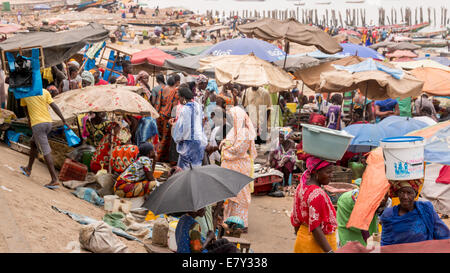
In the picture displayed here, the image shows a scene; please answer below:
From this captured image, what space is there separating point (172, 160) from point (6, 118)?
2852 mm

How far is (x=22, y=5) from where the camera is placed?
55.4m

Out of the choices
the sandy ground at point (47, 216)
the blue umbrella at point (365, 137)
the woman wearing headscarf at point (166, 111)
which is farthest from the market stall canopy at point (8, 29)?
the blue umbrella at point (365, 137)

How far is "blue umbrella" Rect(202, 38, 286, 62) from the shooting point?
1064cm

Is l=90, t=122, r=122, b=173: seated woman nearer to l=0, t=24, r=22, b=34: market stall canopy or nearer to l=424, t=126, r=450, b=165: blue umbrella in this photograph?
l=424, t=126, r=450, b=165: blue umbrella

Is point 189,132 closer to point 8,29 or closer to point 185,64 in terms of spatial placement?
point 185,64

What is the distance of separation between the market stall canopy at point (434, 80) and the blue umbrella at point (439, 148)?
6.79 m

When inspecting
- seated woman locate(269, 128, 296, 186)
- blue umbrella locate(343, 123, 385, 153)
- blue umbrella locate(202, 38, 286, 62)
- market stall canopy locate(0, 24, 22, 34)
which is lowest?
seated woman locate(269, 128, 296, 186)

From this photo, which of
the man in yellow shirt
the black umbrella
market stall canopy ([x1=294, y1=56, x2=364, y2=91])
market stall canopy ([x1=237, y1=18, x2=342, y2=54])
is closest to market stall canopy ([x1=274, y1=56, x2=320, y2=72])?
market stall canopy ([x1=294, y1=56, x2=364, y2=91])

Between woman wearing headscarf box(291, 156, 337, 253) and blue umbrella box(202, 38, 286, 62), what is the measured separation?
6914mm

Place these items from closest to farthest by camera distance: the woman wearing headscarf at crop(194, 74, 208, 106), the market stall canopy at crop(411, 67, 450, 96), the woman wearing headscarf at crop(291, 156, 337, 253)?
the woman wearing headscarf at crop(291, 156, 337, 253), the woman wearing headscarf at crop(194, 74, 208, 106), the market stall canopy at crop(411, 67, 450, 96)

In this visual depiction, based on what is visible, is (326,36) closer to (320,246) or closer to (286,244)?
(286,244)

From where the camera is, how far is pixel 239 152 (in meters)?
6.94

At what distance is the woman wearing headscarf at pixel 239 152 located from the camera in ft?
22.5

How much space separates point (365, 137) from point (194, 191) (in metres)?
4.91
